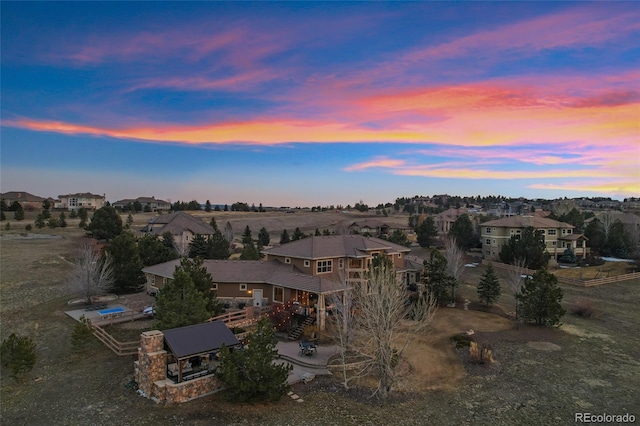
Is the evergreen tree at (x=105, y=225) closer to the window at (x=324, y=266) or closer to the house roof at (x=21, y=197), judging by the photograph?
the window at (x=324, y=266)

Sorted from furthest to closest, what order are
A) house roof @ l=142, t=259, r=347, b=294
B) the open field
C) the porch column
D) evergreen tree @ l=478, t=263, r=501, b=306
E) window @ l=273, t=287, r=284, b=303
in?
evergreen tree @ l=478, t=263, r=501, b=306, window @ l=273, t=287, r=284, b=303, house roof @ l=142, t=259, r=347, b=294, the porch column, the open field

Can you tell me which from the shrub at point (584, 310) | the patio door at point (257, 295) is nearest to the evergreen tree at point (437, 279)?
the shrub at point (584, 310)

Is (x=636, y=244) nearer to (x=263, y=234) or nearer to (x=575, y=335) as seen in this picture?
(x=575, y=335)

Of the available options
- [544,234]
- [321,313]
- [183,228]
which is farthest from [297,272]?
[544,234]

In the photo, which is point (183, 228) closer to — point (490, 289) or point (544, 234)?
point (490, 289)

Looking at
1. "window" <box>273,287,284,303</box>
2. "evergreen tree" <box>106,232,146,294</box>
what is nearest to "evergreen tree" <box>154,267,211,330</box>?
"window" <box>273,287,284,303</box>

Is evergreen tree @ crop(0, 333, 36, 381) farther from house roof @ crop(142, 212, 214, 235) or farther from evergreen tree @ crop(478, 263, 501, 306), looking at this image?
house roof @ crop(142, 212, 214, 235)
